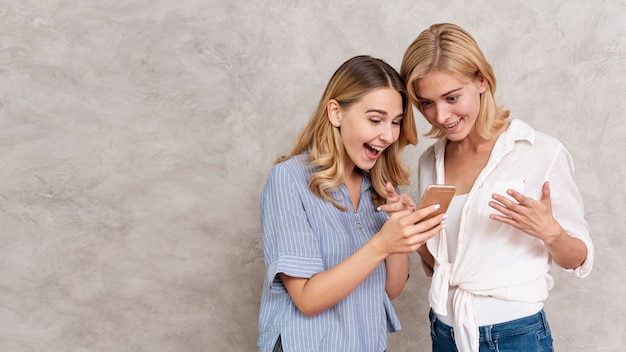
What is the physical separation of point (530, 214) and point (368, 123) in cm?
54

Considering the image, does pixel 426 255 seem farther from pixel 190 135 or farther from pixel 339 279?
pixel 190 135

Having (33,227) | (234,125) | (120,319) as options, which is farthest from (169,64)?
(120,319)

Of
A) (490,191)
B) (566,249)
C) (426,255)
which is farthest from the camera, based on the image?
(426,255)

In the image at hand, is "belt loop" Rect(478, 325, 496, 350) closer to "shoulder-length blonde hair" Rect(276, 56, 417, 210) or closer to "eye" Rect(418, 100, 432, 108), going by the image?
"shoulder-length blonde hair" Rect(276, 56, 417, 210)

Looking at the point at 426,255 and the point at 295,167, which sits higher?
the point at 295,167

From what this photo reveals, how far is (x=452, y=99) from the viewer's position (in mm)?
1966

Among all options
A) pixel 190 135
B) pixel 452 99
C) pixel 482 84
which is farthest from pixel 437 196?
pixel 190 135

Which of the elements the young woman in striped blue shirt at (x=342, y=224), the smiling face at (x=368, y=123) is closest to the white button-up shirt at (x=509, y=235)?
the young woman in striped blue shirt at (x=342, y=224)

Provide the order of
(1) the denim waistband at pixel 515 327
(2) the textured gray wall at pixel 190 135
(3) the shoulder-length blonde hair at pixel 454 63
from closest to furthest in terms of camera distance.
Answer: (1) the denim waistband at pixel 515 327, (3) the shoulder-length blonde hair at pixel 454 63, (2) the textured gray wall at pixel 190 135

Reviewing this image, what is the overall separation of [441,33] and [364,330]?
964 millimetres

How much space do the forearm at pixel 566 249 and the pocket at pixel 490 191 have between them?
18 centimetres

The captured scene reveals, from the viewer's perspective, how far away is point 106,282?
2.77 metres

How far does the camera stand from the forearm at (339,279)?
1693 millimetres

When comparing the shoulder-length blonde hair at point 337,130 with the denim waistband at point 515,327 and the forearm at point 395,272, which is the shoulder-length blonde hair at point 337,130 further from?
the denim waistband at point 515,327
